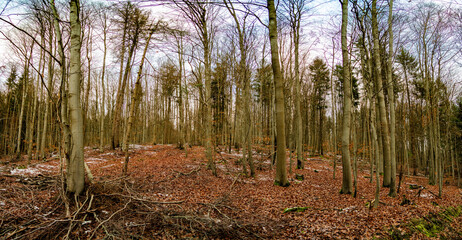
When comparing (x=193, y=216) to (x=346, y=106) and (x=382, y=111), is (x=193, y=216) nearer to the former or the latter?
(x=346, y=106)

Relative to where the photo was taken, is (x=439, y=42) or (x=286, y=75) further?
(x=286, y=75)

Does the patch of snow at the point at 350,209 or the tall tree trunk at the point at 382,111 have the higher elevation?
the tall tree trunk at the point at 382,111

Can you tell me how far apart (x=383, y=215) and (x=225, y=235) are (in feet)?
13.1

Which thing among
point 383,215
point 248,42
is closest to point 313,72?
point 248,42

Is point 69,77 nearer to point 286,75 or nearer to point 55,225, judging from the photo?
point 55,225

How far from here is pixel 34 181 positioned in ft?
16.5

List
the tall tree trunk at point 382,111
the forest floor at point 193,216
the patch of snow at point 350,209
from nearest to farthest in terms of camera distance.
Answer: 1. the forest floor at point 193,216
2. the patch of snow at point 350,209
3. the tall tree trunk at point 382,111

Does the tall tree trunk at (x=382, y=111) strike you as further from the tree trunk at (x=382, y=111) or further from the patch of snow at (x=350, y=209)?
the patch of snow at (x=350, y=209)

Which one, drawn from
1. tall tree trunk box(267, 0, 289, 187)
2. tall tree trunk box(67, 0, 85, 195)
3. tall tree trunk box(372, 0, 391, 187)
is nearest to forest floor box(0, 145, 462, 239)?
tall tree trunk box(67, 0, 85, 195)

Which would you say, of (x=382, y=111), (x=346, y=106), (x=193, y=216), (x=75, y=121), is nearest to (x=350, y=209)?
(x=346, y=106)

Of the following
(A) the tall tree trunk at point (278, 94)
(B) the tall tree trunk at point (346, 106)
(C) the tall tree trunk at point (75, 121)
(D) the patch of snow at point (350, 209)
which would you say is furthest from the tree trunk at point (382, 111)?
(C) the tall tree trunk at point (75, 121)

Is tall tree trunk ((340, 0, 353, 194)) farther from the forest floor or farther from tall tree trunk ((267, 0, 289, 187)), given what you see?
tall tree trunk ((267, 0, 289, 187))

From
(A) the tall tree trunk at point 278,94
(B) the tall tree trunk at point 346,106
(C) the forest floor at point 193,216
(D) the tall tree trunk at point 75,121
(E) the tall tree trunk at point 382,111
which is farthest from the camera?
(E) the tall tree trunk at point 382,111

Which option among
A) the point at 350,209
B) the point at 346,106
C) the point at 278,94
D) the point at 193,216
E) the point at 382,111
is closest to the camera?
the point at 193,216
